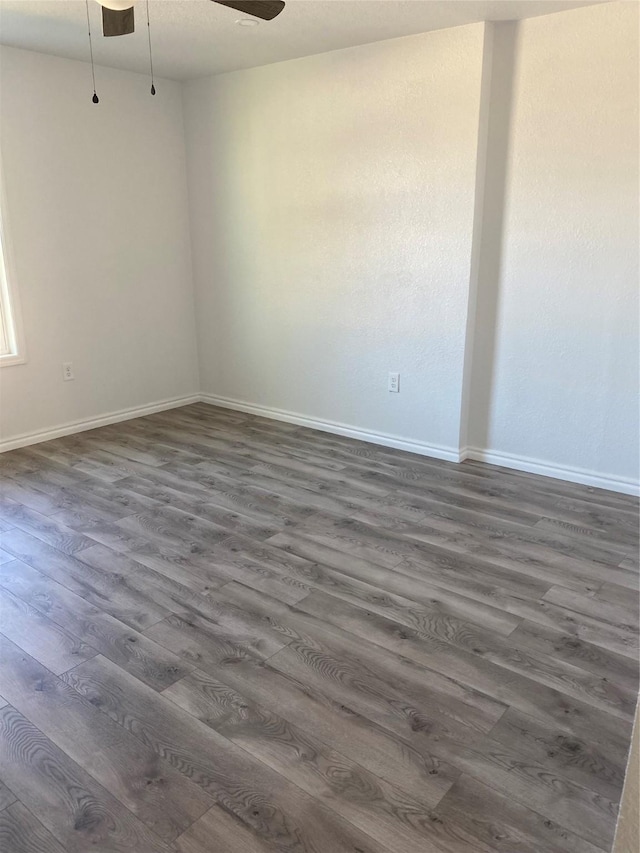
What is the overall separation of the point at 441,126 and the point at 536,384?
148 centimetres

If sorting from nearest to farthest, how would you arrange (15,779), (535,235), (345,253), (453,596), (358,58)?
(15,779) → (453,596) → (535,235) → (358,58) → (345,253)

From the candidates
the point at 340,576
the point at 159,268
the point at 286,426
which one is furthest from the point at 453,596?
the point at 159,268

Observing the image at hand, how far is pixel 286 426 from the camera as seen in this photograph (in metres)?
4.54

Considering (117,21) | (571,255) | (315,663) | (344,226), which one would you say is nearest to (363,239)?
(344,226)

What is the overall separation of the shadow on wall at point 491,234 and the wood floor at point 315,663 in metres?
0.53

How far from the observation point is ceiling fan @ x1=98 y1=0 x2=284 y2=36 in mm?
2186

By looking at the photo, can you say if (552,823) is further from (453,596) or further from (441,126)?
(441,126)

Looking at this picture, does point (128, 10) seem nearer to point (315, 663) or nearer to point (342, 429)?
point (315, 663)

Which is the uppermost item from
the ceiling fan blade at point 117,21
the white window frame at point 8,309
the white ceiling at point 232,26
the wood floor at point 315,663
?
the white ceiling at point 232,26

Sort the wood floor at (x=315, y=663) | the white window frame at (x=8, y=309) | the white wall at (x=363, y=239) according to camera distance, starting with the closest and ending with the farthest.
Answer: the wood floor at (x=315, y=663)
the white wall at (x=363, y=239)
the white window frame at (x=8, y=309)

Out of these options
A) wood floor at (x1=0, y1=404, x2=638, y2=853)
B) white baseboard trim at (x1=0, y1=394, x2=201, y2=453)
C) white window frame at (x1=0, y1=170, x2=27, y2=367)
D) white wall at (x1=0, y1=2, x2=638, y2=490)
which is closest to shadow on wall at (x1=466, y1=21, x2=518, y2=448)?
white wall at (x1=0, y1=2, x2=638, y2=490)

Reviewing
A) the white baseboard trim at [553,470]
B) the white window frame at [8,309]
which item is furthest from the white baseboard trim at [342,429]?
the white window frame at [8,309]

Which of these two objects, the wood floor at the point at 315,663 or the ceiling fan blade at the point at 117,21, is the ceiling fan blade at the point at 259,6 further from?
the wood floor at the point at 315,663

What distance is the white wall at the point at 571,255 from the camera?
→ 2984mm
